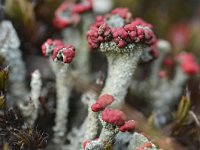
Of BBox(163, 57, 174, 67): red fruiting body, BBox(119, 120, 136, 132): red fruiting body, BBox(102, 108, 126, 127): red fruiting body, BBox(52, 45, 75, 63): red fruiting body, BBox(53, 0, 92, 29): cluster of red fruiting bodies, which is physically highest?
BBox(53, 0, 92, 29): cluster of red fruiting bodies

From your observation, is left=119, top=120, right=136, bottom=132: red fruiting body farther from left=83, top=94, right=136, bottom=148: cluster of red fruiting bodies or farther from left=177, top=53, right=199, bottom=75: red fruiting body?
left=177, top=53, right=199, bottom=75: red fruiting body

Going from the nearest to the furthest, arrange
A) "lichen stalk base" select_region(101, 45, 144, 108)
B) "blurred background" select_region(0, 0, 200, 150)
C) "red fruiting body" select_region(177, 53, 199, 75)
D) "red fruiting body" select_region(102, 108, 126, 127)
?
"red fruiting body" select_region(102, 108, 126, 127) < "lichen stalk base" select_region(101, 45, 144, 108) < "blurred background" select_region(0, 0, 200, 150) < "red fruiting body" select_region(177, 53, 199, 75)

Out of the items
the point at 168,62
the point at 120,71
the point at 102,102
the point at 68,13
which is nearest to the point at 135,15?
the point at 168,62

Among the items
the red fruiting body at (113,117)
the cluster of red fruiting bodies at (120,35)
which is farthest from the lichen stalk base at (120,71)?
the red fruiting body at (113,117)

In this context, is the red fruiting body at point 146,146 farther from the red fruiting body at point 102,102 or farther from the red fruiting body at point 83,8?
the red fruiting body at point 83,8

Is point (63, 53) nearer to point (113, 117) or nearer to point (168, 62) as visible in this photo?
point (113, 117)

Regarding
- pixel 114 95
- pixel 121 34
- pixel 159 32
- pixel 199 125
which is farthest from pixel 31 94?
pixel 159 32

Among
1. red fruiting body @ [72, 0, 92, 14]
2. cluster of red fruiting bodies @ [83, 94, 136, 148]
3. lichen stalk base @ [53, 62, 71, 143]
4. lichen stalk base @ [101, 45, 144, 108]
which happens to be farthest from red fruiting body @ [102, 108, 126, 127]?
red fruiting body @ [72, 0, 92, 14]

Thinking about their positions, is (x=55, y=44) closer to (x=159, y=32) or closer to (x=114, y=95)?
(x=114, y=95)
